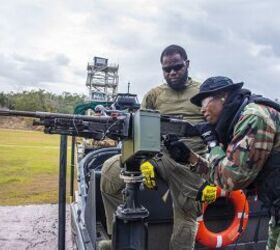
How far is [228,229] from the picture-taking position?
10.4 ft

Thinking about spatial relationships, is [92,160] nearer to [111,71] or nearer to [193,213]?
[193,213]

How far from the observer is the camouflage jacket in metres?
1.94

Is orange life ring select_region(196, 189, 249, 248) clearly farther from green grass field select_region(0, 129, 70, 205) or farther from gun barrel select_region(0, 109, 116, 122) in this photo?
green grass field select_region(0, 129, 70, 205)

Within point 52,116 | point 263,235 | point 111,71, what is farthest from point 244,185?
Answer: point 111,71

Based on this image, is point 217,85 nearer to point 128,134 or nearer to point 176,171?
point 128,134

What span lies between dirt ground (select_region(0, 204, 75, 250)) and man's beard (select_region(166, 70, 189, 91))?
2417 mm

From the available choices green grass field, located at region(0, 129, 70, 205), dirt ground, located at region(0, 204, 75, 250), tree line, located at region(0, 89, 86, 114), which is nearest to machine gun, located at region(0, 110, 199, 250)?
dirt ground, located at region(0, 204, 75, 250)

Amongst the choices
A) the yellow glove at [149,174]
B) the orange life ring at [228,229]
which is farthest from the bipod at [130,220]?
the orange life ring at [228,229]

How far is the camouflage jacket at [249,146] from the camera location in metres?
1.94

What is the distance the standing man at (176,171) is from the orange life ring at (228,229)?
0.13m

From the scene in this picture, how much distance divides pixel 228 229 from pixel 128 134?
157cm

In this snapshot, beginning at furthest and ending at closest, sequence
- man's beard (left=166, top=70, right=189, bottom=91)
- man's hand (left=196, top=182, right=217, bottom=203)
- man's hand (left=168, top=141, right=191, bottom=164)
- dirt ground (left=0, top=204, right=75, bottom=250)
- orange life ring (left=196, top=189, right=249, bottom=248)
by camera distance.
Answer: dirt ground (left=0, top=204, right=75, bottom=250) < man's beard (left=166, top=70, right=189, bottom=91) < orange life ring (left=196, top=189, right=249, bottom=248) < man's hand (left=196, top=182, right=217, bottom=203) < man's hand (left=168, top=141, right=191, bottom=164)

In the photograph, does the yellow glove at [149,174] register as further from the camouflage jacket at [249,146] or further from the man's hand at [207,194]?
the camouflage jacket at [249,146]

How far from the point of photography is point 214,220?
3.27 m
